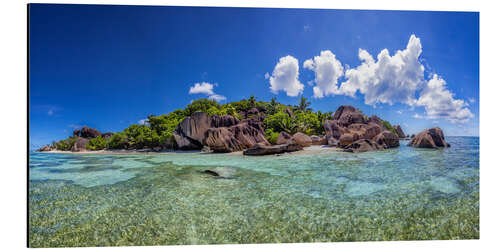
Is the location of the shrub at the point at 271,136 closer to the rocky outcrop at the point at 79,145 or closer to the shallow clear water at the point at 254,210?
the shallow clear water at the point at 254,210

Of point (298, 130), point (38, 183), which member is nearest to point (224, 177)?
point (38, 183)

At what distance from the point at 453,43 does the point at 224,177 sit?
5979 millimetres

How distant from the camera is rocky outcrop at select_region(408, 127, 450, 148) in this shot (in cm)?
1030

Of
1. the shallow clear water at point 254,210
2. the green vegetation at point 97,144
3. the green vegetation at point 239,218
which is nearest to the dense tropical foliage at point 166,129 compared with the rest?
the green vegetation at point 97,144

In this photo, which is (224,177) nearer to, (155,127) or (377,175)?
(377,175)

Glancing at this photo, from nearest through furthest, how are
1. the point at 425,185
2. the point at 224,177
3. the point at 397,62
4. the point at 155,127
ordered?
the point at 425,185 < the point at 224,177 < the point at 397,62 < the point at 155,127

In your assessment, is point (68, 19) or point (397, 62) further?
point (397, 62)

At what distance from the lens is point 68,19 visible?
13.0 feet

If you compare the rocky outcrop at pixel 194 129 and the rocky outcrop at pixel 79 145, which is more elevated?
the rocky outcrop at pixel 194 129

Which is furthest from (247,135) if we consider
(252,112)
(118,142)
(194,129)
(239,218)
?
(252,112)

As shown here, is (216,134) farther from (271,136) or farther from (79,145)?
(79,145)

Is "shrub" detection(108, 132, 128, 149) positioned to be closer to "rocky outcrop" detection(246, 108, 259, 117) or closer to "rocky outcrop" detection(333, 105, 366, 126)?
"rocky outcrop" detection(246, 108, 259, 117)

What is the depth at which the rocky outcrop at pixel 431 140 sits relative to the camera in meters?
10.3

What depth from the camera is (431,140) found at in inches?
413
